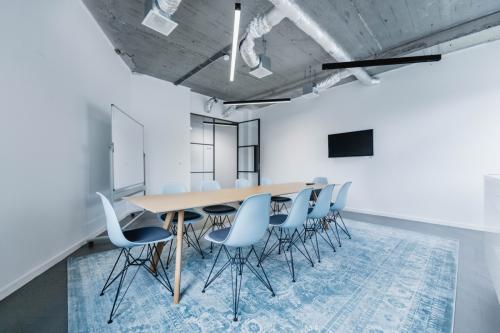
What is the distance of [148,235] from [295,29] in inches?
143

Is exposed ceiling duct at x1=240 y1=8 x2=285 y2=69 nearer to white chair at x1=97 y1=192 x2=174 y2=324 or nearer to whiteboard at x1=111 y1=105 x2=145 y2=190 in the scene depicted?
whiteboard at x1=111 y1=105 x2=145 y2=190

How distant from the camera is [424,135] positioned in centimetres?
414

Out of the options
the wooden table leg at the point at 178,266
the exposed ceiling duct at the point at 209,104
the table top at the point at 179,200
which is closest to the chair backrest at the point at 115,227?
the table top at the point at 179,200

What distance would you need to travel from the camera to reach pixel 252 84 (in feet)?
18.6

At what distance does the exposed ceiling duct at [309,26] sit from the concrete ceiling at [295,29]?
0.46 feet

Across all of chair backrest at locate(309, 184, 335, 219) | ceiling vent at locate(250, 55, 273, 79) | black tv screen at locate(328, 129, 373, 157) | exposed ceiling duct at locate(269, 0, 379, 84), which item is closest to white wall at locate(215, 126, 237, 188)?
black tv screen at locate(328, 129, 373, 157)

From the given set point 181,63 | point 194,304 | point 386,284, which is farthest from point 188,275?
point 181,63

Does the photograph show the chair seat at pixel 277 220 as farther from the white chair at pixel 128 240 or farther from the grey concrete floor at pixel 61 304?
the grey concrete floor at pixel 61 304

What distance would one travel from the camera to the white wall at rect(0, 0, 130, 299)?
5.80 feet

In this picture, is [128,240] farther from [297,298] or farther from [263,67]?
[263,67]

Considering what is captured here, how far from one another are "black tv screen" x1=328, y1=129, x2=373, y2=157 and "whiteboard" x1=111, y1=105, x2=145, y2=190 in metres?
4.69

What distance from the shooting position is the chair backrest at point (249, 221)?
157cm

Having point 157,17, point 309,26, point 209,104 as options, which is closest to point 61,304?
point 157,17

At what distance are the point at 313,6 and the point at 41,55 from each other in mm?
3289
